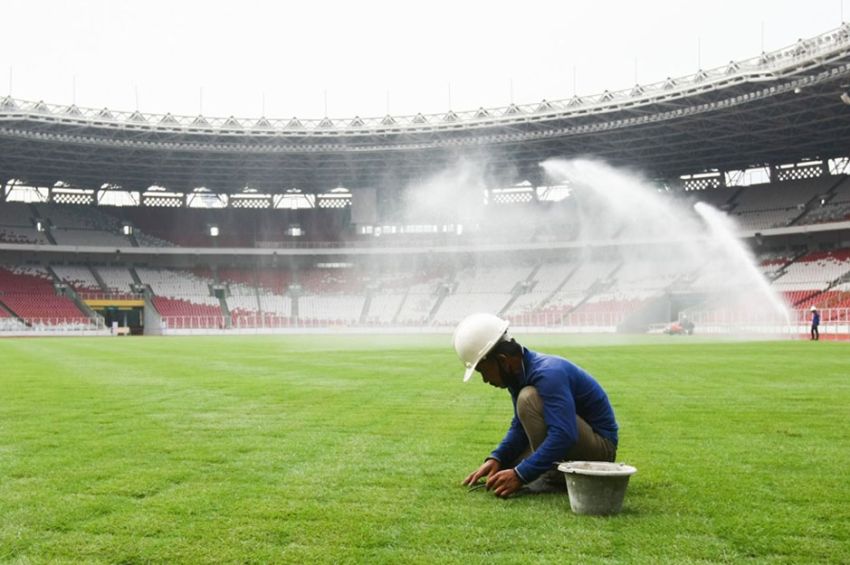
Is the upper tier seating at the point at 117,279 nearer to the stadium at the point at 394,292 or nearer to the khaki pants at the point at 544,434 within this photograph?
the stadium at the point at 394,292

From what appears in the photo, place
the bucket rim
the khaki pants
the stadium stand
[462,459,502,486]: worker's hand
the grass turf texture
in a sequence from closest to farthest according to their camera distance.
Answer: the grass turf texture < the bucket rim < the khaki pants < [462,459,502,486]: worker's hand < the stadium stand

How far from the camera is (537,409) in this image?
520cm

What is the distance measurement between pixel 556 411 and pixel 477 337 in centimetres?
70

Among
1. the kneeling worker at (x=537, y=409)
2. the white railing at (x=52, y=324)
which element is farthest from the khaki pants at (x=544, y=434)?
the white railing at (x=52, y=324)

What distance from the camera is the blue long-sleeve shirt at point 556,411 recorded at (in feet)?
16.6

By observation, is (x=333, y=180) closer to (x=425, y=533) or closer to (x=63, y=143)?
(x=63, y=143)

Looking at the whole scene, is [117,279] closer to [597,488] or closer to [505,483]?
[505,483]

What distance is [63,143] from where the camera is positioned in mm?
55625

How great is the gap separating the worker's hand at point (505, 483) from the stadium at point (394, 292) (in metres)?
0.17

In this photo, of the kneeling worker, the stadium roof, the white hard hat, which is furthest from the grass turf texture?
the stadium roof

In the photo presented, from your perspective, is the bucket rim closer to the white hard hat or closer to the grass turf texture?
the grass turf texture

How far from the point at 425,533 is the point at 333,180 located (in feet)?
223

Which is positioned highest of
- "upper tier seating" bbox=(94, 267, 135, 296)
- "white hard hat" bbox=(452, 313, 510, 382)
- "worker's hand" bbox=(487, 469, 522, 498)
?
"upper tier seating" bbox=(94, 267, 135, 296)

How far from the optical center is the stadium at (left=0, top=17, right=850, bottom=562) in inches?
187
